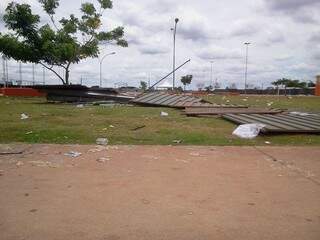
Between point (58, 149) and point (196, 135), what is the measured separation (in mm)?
2834

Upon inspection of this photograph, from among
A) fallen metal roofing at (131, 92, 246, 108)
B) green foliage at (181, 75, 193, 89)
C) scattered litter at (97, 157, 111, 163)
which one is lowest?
scattered litter at (97, 157, 111, 163)

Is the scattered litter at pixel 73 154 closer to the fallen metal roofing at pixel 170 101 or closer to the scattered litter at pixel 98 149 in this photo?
the scattered litter at pixel 98 149

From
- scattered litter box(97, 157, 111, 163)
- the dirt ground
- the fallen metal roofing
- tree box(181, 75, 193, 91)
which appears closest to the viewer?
the dirt ground

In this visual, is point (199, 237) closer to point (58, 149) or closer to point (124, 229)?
point (124, 229)

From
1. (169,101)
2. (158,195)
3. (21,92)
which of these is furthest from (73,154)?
(21,92)

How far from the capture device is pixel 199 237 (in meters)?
3.16

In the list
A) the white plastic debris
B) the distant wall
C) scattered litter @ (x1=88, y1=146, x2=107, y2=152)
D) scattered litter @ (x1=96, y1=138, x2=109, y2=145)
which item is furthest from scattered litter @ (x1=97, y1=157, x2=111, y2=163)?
the distant wall

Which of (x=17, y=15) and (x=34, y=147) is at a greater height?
(x=17, y=15)

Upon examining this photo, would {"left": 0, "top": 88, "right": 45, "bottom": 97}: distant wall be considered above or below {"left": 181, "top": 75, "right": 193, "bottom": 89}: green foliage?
below

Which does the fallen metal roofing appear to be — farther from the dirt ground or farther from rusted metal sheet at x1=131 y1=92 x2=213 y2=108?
the dirt ground

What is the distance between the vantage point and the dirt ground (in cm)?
328

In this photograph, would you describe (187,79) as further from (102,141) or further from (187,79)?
(102,141)

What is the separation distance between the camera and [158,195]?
4168 millimetres

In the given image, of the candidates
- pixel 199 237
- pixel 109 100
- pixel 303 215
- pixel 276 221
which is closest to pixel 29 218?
pixel 199 237
